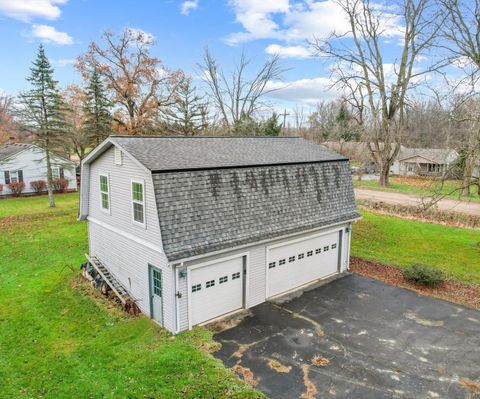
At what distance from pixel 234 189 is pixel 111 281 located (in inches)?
227

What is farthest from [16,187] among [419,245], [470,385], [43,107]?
[470,385]

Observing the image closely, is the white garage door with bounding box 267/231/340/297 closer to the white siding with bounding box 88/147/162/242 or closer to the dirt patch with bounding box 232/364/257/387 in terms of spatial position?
the dirt patch with bounding box 232/364/257/387

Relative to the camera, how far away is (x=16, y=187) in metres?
33.3

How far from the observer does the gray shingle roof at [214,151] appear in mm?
10531

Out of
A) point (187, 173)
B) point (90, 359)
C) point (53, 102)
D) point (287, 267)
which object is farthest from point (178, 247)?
point (53, 102)

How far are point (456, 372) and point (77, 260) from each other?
1526 cm

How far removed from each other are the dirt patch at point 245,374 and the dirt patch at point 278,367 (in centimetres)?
59

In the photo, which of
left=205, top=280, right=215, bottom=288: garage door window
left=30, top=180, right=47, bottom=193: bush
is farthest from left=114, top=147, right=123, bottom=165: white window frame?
left=30, top=180, right=47, bottom=193: bush

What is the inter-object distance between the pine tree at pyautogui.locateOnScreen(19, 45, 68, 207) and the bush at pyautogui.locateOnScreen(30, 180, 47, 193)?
24.7 feet

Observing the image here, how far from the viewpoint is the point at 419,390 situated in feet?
25.3

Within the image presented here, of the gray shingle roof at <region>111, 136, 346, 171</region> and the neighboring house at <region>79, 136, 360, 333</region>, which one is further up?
the gray shingle roof at <region>111, 136, 346, 171</region>

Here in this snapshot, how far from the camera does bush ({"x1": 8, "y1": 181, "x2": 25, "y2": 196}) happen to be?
33.2m

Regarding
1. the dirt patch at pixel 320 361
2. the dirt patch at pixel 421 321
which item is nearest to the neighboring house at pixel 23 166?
the dirt patch at pixel 320 361

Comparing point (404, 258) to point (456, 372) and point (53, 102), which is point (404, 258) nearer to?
point (456, 372)
